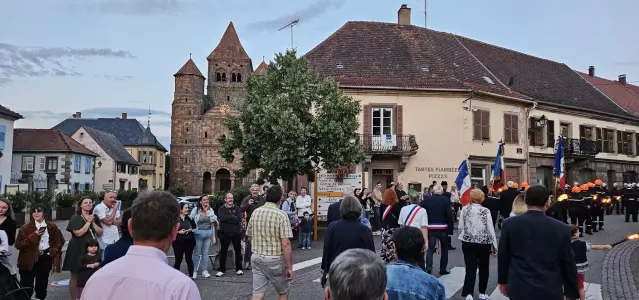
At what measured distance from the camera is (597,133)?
32.1 meters

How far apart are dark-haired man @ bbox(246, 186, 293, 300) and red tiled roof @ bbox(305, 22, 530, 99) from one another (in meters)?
18.9

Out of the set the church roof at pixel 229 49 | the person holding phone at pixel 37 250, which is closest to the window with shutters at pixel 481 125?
the person holding phone at pixel 37 250

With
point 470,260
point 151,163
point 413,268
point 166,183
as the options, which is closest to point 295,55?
point 470,260

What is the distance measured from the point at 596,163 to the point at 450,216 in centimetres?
2699

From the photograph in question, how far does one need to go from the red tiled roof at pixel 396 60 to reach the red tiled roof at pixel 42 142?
32501mm

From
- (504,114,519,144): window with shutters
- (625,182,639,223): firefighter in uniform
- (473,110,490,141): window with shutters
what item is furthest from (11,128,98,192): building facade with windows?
(625,182,639,223): firefighter in uniform

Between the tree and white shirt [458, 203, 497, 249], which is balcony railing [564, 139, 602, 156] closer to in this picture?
the tree

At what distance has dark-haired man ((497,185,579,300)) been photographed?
15.1 feet

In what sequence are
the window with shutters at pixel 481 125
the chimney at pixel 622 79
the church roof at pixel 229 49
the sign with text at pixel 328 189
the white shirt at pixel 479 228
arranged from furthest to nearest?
the church roof at pixel 229 49
the chimney at pixel 622 79
the window with shutters at pixel 481 125
the sign with text at pixel 328 189
the white shirt at pixel 479 228

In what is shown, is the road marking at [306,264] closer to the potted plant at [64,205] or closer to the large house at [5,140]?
the potted plant at [64,205]

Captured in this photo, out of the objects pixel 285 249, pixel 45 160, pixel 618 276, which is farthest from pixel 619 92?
pixel 45 160

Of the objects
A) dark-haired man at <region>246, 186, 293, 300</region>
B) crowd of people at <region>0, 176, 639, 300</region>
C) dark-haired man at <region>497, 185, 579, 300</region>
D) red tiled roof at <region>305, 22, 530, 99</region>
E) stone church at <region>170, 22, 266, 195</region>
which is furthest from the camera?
stone church at <region>170, 22, 266, 195</region>

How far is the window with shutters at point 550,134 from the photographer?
1147 inches

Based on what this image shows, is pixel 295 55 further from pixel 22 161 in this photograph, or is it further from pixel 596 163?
pixel 22 161
